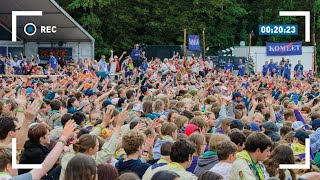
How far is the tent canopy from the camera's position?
1169 inches

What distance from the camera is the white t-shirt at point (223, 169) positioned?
6337 millimetres

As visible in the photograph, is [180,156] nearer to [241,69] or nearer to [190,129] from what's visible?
[190,129]

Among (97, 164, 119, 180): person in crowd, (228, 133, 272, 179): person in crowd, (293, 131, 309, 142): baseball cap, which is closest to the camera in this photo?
(97, 164, 119, 180): person in crowd

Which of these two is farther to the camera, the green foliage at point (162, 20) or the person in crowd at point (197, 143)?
the green foliage at point (162, 20)

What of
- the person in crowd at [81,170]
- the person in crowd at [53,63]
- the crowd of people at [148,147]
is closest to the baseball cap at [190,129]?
the crowd of people at [148,147]

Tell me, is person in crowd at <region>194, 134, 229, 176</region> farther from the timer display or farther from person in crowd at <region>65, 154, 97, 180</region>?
the timer display

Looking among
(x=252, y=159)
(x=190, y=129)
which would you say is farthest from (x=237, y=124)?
(x=252, y=159)

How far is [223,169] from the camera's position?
6.39 metres

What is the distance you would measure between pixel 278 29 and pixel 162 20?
9.15m

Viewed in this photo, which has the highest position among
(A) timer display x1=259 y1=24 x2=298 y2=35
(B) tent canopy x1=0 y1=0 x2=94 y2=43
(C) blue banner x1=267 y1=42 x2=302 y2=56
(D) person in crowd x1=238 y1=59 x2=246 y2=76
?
(A) timer display x1=259 y1=24 x2=298 y2=35

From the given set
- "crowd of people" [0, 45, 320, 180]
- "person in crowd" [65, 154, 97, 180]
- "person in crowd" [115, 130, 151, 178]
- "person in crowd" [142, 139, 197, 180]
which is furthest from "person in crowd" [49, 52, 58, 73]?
"person in crowd" [65, 154, 97, 180]
